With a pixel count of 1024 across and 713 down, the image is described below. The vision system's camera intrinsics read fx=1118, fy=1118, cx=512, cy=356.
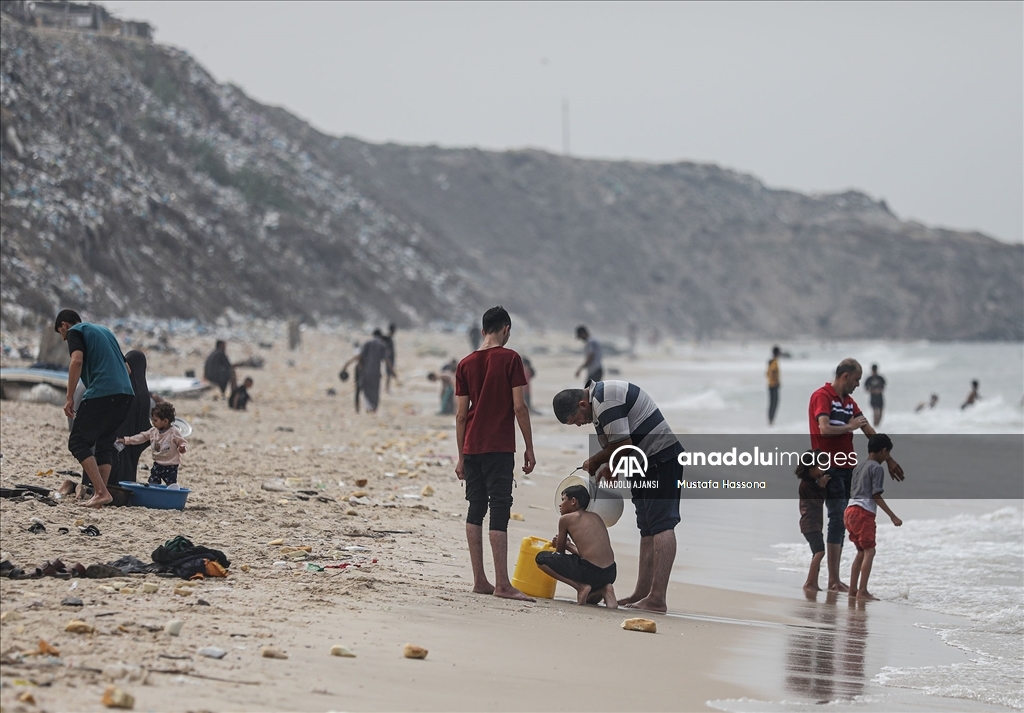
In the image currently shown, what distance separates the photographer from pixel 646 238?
10600 cm

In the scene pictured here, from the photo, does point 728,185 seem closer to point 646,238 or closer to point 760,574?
point 646,238

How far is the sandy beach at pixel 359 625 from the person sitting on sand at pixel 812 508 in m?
0.48

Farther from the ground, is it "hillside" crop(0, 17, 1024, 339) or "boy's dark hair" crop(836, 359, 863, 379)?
"hillside" crop(0, 17, 1024, 339)

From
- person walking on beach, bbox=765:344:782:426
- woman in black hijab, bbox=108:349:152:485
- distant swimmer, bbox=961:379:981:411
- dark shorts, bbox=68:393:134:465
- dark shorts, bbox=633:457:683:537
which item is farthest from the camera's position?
distant swimmer, bbox=961:379:981:411

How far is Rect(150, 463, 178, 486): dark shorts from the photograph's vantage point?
7836 mm

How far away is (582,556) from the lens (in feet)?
21.0

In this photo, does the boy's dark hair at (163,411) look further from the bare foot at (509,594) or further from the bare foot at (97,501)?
the bare foot at (509,594)

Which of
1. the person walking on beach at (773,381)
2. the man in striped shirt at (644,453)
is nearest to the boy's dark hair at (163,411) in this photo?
the man in striped shirt at (644,453)

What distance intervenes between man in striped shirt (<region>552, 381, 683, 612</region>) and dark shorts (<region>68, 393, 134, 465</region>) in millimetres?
3051

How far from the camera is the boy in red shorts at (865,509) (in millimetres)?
7570

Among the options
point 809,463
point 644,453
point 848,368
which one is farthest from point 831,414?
point 644,453

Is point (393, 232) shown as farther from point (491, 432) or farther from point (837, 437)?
point (491, 432)

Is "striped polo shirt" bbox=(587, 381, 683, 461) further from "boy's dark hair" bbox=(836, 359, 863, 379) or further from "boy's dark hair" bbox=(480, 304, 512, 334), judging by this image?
"boy's dark hair" bbox=(836, 359, 863, 379)

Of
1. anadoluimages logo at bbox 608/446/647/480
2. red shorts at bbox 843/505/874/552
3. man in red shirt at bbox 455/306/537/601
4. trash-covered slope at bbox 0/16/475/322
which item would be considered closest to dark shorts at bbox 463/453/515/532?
man in red shirt at bbox 455/306/537/601
